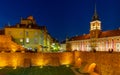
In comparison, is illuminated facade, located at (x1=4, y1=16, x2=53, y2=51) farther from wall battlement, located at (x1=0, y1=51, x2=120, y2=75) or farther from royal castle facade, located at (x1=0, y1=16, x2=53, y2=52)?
wall battlement, located at (x1=0, y1=51, x2=120, y2=75)

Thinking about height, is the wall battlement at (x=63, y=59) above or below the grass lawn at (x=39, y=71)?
above

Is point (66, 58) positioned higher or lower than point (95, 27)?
lower

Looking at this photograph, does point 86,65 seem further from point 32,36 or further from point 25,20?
point 25,20

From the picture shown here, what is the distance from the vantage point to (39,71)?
5628 centimetres

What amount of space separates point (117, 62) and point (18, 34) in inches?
1520

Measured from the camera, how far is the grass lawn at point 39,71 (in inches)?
2152

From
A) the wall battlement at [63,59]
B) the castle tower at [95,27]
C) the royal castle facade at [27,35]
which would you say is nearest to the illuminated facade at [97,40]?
the castle tower at [95,27]

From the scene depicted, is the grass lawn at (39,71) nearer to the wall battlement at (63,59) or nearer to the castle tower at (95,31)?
the wall battlement at (63,59)

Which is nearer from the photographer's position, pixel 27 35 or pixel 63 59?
pixel 63 59

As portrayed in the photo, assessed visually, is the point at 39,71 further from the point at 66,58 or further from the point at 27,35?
the point at 27,35

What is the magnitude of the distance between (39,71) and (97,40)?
3359 centimetres

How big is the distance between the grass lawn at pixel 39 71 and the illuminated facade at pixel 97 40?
72.2 feet

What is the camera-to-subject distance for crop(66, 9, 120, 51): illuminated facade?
73.8 m

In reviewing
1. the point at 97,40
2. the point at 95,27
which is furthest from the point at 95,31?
the point at 97,40
